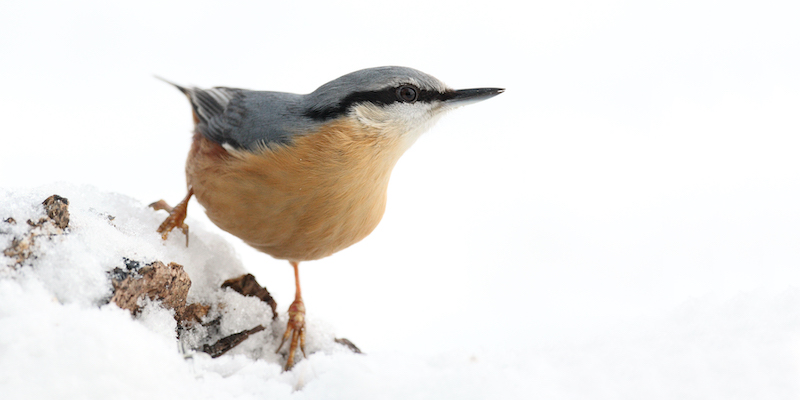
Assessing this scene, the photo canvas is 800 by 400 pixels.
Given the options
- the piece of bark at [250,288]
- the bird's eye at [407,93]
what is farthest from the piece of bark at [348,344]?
the bird's eye at [407,93]

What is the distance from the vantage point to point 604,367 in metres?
1.46

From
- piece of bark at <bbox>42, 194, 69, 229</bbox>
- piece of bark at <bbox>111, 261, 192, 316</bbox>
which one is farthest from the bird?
piece of bark at <bbox>42, 194, 69, 229</bbox>

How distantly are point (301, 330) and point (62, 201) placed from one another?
1078 mm

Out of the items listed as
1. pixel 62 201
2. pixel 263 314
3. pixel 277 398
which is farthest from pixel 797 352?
pixel 62 201

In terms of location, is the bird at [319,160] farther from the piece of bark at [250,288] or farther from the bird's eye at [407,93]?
the piece of bark at [250,288]

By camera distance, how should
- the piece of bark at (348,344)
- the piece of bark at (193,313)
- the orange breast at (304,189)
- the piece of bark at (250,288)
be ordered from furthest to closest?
1. the piece of bark at (348,344)
2. the piece of bark at (250,288)
3. the orange breast at (304,189)
4. the piece of bark at (193,313)

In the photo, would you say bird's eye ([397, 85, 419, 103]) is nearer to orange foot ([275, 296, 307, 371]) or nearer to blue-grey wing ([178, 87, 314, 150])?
blue-grey wing ([178, 87, 314, 150])

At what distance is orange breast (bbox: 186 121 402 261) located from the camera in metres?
2.23

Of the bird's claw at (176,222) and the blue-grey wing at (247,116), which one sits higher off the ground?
the blue-grey wing at (247,116)

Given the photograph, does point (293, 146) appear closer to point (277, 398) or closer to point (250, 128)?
point (250, 128)

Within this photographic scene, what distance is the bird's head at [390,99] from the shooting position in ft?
7.44

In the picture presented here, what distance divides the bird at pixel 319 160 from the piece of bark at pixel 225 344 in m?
0.20

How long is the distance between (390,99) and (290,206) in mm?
565

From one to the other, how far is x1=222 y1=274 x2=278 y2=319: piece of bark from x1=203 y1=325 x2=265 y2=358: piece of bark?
0.17 metres
